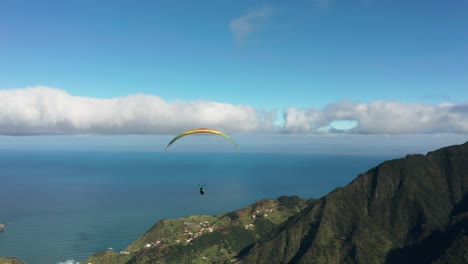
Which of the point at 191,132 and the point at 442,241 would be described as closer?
the point at 191,132

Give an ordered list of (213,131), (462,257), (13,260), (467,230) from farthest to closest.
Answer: (13,260)
(467,230)
(462,257)
(213,131)

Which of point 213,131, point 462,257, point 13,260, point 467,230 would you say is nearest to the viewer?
point 213,131

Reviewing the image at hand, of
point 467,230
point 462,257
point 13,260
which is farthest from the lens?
point 13,260

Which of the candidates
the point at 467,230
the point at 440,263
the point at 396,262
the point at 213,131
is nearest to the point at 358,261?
the point at 396,262

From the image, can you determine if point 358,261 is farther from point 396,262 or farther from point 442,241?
point 442,241

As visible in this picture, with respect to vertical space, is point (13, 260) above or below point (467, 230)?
below

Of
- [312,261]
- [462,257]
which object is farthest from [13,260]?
[462,257]

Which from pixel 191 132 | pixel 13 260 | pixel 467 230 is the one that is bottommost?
pixel 13 260

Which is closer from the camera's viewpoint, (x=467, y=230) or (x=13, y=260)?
(x=467, y=230)

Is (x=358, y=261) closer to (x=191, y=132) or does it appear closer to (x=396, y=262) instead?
(x=396, y=262)
